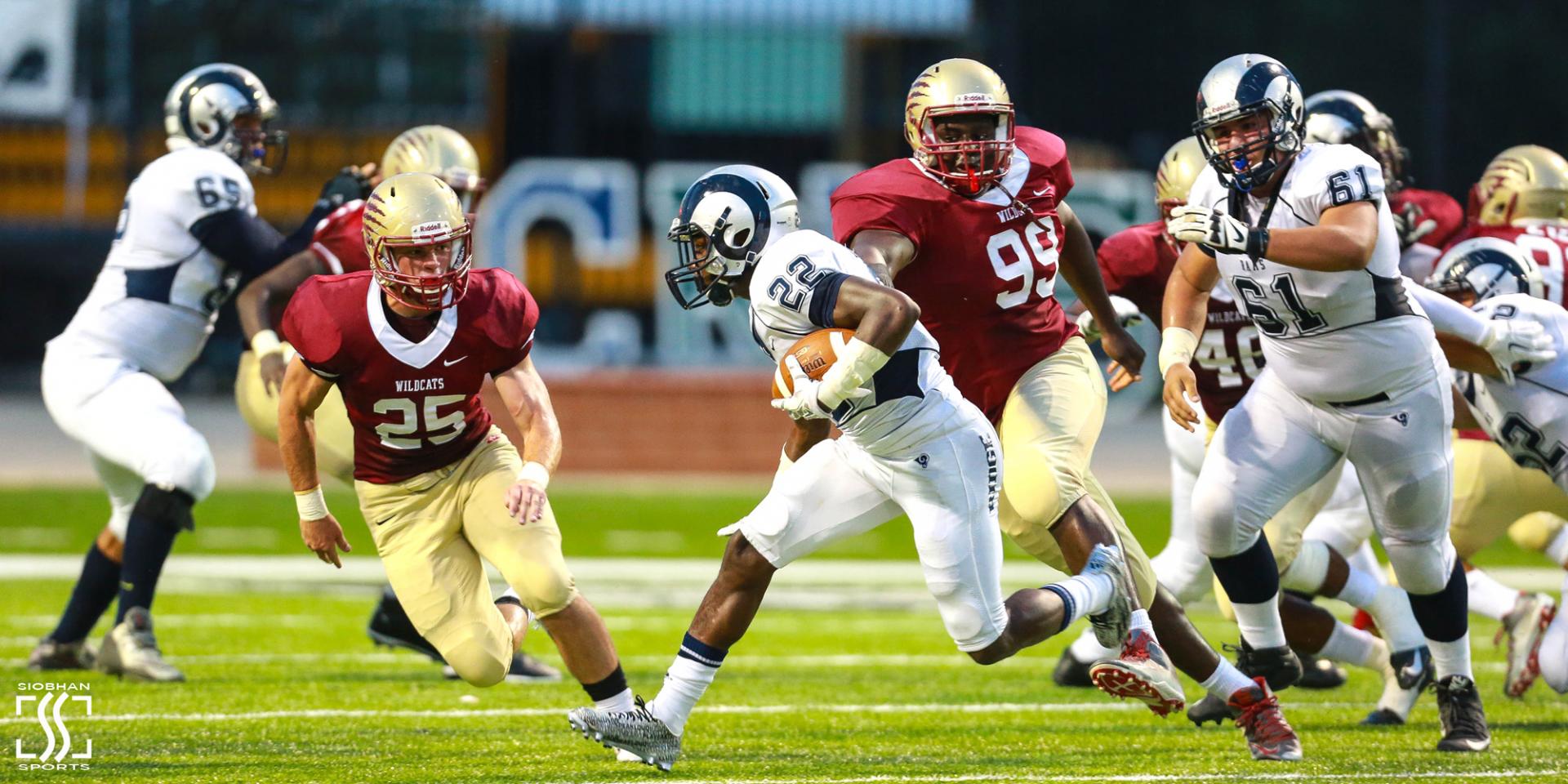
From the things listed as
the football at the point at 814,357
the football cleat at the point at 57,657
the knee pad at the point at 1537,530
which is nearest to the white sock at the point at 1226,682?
the football at the point at 814,357

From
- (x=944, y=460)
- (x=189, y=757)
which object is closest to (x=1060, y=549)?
(x=944, y=460)

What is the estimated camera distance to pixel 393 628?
6.20 meters

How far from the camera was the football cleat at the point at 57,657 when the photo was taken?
617cm

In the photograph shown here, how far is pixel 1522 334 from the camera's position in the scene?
498 centimetres

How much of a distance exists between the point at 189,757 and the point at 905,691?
223 cm

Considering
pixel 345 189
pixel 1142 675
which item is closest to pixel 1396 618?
pixel 1142 675

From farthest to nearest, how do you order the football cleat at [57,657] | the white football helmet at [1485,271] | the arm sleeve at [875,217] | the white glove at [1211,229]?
the football cleat at [57,657] < the white football helmet at [1485,271] < the arm sleeve at [875,217] < the white glove at [1211,229]

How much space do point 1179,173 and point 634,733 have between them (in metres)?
2.50

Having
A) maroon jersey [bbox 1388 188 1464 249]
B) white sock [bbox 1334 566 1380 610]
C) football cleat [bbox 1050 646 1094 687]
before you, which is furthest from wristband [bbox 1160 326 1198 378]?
maroon jersey [bbox 1388 188 1464 249]

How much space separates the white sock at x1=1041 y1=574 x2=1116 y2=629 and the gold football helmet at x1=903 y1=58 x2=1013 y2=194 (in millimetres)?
1008

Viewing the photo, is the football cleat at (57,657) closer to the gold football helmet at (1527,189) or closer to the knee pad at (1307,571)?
the knee pad at (1307,571)

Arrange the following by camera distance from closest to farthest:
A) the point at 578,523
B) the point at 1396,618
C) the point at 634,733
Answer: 1. the point at 634,733
2. the point at 1396,618
3. the point at 578,523

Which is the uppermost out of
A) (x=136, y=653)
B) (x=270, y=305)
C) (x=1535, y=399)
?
(x=1535, y=399)

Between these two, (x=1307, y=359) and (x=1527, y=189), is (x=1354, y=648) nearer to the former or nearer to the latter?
(x=1307, y=359)
